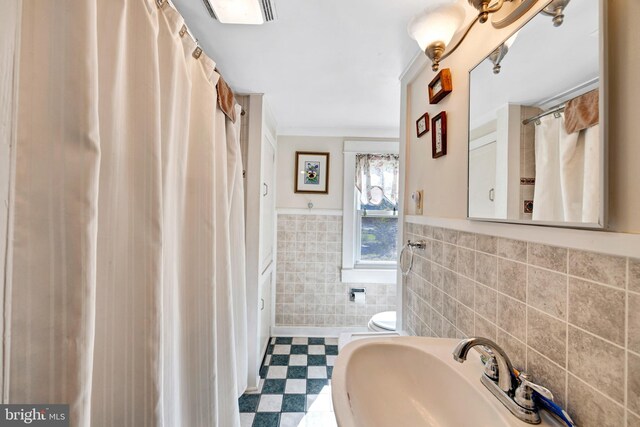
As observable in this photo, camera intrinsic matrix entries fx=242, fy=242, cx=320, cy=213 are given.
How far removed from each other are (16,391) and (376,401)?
0.79 meters

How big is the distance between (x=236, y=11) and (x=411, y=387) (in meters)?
1.50

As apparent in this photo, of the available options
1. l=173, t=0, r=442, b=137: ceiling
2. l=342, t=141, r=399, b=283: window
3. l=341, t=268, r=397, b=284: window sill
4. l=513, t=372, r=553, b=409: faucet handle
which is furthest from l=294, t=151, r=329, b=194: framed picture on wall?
l=513, t=372, r=553, b=409: faucet handle

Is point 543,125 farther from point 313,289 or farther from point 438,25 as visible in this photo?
point 313,289

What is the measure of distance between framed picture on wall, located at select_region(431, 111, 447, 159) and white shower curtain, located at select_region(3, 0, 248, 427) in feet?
3.13

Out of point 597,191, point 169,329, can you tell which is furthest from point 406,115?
point 169,329

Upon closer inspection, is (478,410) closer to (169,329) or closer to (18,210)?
(169,329)

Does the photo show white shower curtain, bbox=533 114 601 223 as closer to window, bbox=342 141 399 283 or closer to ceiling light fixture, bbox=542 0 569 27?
ceiling light fixture, bbox=542 0 569 27

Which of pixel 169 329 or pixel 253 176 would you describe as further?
pixel 253 176

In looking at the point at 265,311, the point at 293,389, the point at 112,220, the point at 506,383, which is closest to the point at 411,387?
the point at 506,383

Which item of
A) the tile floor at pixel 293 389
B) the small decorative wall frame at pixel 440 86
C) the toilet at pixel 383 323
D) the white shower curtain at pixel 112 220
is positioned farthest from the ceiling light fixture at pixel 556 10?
the toilet at pixel 383 323

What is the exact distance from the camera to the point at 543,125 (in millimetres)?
574

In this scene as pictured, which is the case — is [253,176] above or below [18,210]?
above

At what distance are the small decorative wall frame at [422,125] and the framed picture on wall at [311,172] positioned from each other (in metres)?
1.30

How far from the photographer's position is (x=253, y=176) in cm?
173
